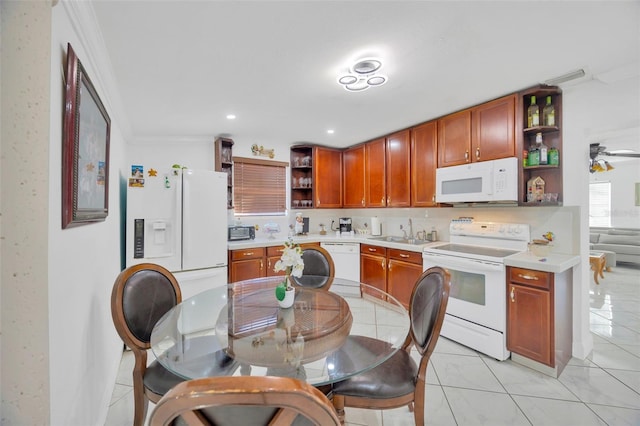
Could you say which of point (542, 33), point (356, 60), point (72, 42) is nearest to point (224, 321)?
point (72, 42)

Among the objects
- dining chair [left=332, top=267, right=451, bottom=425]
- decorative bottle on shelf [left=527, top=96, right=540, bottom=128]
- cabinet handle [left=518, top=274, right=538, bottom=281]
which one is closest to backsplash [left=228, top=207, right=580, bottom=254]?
cabinet handle [left=518, top=274, right=538, bottom=281]

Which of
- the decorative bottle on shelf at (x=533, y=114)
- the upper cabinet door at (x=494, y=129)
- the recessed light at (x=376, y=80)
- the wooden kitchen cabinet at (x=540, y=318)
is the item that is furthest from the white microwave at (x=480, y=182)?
the recessed light at (x=376, y=80)

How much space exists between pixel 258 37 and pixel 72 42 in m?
0.92

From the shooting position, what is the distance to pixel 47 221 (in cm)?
90

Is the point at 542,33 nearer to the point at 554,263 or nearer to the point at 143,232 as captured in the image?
the point at 554,263

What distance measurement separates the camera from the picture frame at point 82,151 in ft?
3.52

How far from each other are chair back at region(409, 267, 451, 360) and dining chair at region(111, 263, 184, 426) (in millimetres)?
1278

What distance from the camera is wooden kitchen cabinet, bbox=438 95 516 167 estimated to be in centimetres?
242

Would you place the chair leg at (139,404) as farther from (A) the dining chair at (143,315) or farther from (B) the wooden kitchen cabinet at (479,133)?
(B) the wooden kitchen cabinet at (479,133)

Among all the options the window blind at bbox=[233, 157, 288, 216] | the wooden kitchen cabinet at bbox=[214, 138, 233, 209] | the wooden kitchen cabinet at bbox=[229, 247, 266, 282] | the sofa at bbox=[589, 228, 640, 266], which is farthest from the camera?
the sofa at bbox=[589, 228, 640, 266]

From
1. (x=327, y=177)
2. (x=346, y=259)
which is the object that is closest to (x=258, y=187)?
(x=327, y=177)

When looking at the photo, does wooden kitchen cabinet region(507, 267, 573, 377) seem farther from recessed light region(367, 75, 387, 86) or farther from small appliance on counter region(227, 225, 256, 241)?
small appliance on counter region(227, 225, 256, 241)

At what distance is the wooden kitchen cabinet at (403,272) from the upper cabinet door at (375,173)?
2.77 ft

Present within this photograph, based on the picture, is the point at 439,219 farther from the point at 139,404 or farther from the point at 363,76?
the point at 139,404
